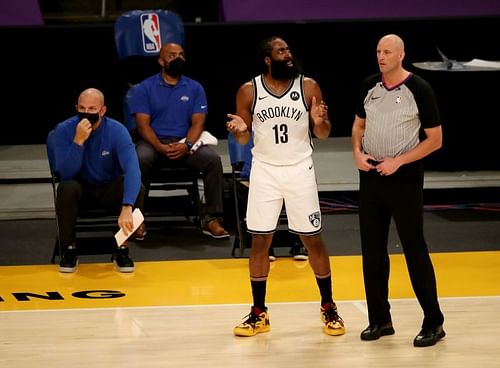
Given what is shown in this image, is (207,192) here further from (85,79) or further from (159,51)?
(85,79)

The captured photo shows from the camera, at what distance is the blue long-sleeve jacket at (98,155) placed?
825cm

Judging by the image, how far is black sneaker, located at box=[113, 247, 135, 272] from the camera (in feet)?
27.0

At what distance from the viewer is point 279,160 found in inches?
258

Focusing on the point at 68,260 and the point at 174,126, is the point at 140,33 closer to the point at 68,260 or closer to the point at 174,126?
the point at 174,126

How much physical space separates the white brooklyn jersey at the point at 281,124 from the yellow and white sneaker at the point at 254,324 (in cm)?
89

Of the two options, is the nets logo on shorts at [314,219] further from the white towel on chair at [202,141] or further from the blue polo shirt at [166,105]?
the blue polo shirt at [166,105]

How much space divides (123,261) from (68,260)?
399 mm

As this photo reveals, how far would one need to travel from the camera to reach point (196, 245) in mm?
9047

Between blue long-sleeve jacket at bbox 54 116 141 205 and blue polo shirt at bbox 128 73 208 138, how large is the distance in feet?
3.38

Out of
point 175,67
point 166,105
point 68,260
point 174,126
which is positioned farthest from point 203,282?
point 175,67

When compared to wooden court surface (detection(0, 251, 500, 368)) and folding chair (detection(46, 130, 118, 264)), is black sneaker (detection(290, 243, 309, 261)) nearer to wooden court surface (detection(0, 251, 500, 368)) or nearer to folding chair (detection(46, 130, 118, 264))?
wooden court surface (detection(0, 251, 500, 368))

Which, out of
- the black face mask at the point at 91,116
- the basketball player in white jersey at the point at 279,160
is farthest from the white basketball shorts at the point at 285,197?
the black face mask at the point at 91,116

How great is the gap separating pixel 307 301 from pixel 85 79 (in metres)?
5.05

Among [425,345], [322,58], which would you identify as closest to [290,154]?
[425,345]
